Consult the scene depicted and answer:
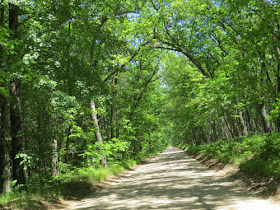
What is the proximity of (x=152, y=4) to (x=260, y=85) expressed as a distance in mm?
10502

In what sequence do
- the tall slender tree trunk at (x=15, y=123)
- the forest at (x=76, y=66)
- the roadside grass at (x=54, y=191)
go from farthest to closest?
the tall slender tree trunk at (x=15, y=123), the forest at (x=76, y=66), the roadside grass at (x=54, y=191)

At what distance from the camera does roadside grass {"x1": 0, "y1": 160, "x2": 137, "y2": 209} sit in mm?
6465

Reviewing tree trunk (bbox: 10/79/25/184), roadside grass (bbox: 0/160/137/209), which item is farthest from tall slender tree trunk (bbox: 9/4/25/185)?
roadside grass (bbox: 0/160/137/209)

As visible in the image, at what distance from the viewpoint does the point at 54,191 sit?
25.7 feet

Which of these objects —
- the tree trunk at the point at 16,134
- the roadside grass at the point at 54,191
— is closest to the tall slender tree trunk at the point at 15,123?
the tree trunk at the point at 16,134

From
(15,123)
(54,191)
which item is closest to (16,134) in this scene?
(15,123)

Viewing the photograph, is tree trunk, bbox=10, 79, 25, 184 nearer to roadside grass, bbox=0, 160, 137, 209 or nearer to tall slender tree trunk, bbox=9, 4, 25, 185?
tall slender tree trunk, bbox=9, 4, 25, 185

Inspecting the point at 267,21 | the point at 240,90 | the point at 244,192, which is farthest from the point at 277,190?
the point at 267,21

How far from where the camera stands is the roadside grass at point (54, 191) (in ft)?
21.2

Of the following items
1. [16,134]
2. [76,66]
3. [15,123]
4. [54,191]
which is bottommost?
[54,191]

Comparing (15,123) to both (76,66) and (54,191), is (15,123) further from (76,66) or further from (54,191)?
(76,66)

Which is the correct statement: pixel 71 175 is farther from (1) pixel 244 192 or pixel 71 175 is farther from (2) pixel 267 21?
(2) pixel 267 21

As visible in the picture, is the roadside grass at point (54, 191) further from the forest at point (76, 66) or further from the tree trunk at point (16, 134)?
the tree trunk at point (16, 134)

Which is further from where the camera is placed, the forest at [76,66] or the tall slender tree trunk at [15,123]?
the tall slender tree trunk at [15,123]
